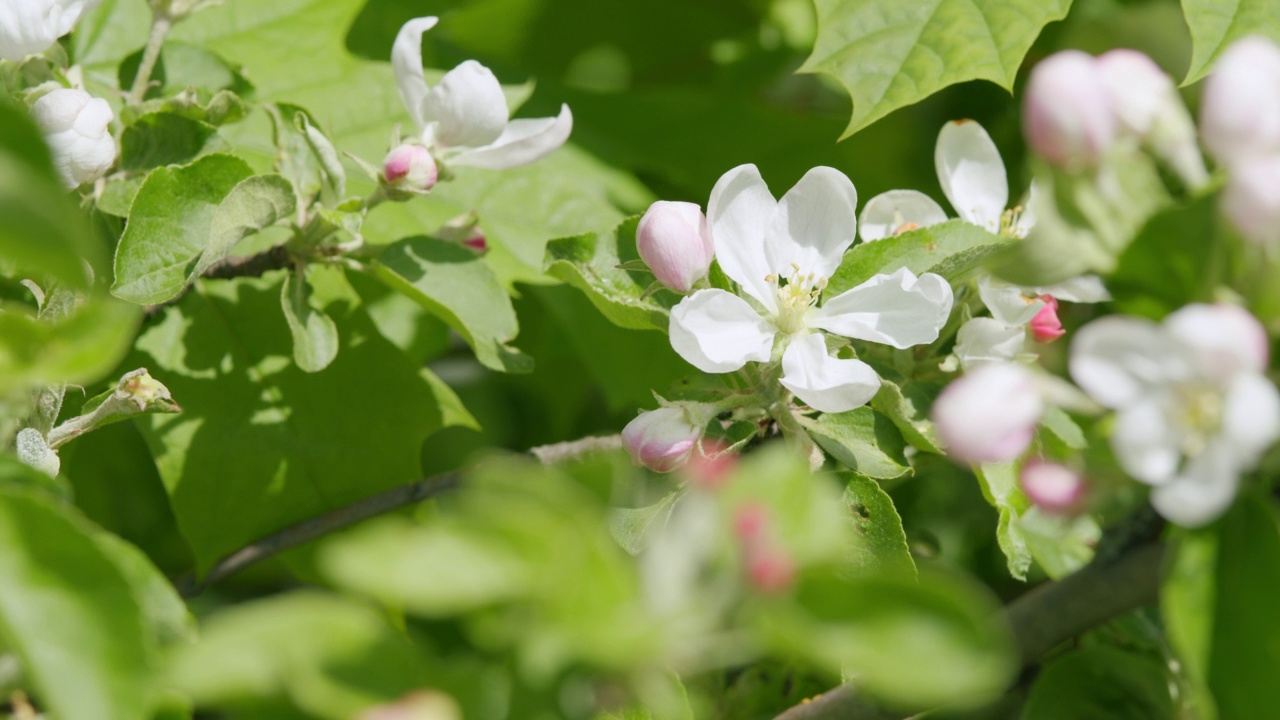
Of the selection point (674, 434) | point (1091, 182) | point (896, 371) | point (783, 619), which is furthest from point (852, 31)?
point (783, 619)

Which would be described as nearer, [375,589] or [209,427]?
[375,589]

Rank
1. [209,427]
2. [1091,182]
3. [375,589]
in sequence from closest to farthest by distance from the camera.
Result: [375,589], [1091,182], [209,427]

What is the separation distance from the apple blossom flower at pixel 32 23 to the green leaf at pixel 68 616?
69cm

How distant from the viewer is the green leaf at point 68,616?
0.57 metres

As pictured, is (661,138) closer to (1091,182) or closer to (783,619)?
(1091,182)

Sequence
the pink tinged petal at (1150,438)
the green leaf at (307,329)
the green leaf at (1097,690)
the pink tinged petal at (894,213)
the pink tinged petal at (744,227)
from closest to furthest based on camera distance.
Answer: the pink tinged petal at (1150,438), the green leaf at (1097,690), the pink tinged petal at (744,227), the green leaf at (307,329), the pink tinged petal at (894,213)

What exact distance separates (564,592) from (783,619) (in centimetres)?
10

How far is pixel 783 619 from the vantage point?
546mm

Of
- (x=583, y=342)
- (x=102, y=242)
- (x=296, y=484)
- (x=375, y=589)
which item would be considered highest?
(x=375, y=589)

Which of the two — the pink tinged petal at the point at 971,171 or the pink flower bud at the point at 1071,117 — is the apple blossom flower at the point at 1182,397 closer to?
the pink flower bud at the point at 1071,117

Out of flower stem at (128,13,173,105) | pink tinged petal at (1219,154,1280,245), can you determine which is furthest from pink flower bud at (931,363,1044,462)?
flower stem at (128,13,173,105)

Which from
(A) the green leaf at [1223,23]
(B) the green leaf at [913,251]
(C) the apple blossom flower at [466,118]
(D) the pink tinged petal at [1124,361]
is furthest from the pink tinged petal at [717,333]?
(A) the green leaf at [1223,23]

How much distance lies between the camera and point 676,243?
111 centimetres

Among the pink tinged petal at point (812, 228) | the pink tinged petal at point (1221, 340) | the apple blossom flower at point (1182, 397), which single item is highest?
the pink tinged petal at point (1221, 340)
